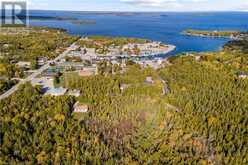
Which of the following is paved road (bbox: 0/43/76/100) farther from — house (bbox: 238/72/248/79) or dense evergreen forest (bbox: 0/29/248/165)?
house (bbox: 238/72/248/79)

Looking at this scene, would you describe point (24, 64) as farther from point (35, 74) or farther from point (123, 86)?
→ point (123, 86)

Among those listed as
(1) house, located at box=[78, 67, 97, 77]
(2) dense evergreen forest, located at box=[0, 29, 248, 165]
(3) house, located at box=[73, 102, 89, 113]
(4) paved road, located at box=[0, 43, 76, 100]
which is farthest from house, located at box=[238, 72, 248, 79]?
(4) paved road, located at box=[0, 43, 76, 100]

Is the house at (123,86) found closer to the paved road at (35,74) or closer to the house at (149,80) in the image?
the house at (149,80)

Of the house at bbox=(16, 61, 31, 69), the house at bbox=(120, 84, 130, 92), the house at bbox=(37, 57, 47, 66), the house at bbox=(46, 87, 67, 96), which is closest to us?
the house at bbox=(46, 87, 67, 96)

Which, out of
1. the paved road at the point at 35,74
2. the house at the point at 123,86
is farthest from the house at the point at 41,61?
the house at the point at 123,86

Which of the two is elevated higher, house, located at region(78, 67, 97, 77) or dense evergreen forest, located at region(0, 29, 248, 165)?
house, located at region(78, 67, 97, 77)

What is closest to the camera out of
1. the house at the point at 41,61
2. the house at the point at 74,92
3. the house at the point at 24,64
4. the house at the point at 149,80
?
the house at the point at 74,92

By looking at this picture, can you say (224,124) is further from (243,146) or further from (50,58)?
(50,58)

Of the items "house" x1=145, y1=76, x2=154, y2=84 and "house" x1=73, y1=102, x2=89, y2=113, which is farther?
"house" x1=145, y1=76, x2=154, y2=84

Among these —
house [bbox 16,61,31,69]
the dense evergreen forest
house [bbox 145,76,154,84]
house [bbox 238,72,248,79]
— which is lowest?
the dense evergreen forest

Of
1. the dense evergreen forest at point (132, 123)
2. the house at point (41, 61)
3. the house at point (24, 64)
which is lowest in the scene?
the dense evergreen forest at point (132, 123)
